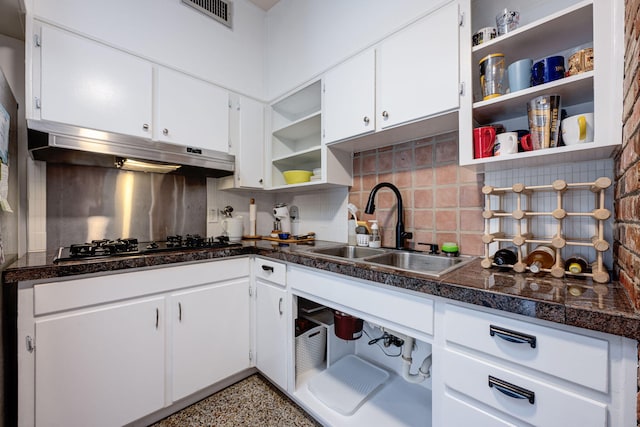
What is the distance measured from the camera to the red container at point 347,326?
1614 mm

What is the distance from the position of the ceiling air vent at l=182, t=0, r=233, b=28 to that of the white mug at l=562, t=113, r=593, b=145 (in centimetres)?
225

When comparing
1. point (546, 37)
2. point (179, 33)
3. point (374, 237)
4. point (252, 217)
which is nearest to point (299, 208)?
point (252, 217)

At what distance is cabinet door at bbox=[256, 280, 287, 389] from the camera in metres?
1.55

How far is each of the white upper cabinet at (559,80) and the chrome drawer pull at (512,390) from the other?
773 mm

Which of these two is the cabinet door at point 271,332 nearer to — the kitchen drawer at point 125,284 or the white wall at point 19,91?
the kitchen drawer at point 125,284

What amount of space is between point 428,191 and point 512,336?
98 centimetres

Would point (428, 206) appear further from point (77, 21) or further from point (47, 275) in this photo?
point (77, 21)

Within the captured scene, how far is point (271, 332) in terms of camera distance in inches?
63.8

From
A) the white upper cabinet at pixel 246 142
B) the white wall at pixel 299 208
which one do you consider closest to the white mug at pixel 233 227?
the white wall at pixel 299 208

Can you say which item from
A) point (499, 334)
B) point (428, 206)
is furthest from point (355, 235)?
point (499, 334)

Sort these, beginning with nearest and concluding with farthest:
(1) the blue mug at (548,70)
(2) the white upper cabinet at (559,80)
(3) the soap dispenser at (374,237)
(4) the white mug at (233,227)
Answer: (2) the white upper cabinet at (559,80) < (1) the blue mug at (548,70) < (3) the soap dispenser at (374,237) < (4) the white mug at (233,227)

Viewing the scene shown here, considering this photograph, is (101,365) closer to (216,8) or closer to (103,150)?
(103,150)

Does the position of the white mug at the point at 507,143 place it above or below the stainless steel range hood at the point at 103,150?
below

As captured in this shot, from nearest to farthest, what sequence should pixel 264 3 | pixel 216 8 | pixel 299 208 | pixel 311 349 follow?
pixel 311 349
pixel 216 8
pixel 264 3
pixel 299 208
